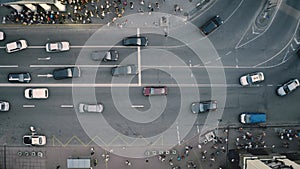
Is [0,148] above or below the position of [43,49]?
below

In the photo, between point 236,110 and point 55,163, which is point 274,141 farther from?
point 55,163

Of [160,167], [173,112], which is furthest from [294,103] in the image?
[160,167]

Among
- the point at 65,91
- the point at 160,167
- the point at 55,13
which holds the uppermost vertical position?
the point at 55,13

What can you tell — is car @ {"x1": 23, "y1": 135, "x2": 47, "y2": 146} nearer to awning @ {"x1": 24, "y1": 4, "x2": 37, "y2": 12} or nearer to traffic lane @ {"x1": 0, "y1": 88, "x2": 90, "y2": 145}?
traffic lane @ {"x1": 0, "y1": 88, "x2": 90, "y2": 145}

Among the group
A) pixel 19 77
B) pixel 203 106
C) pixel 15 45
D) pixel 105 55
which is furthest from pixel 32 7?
pixel 203 106

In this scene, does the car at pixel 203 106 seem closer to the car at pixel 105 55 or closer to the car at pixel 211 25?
the car at pixel 211 25

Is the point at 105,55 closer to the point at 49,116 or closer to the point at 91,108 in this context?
the point at 91,108

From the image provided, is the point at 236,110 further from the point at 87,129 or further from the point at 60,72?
the point at 60,72
